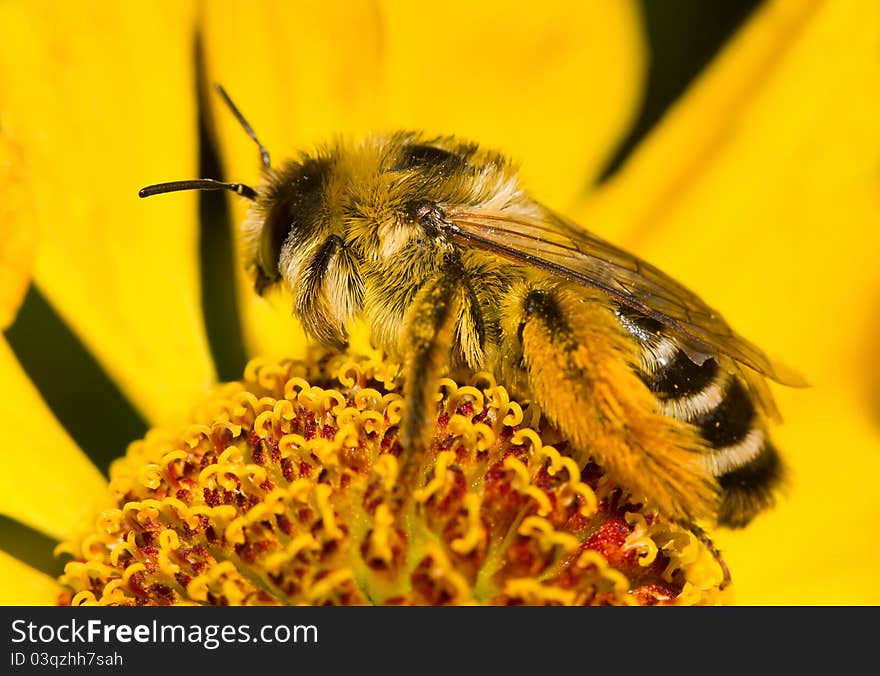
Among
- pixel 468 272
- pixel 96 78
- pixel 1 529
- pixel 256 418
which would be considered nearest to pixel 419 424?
pixel 468 272

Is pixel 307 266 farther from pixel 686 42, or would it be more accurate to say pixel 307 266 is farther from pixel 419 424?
pixel 686 42

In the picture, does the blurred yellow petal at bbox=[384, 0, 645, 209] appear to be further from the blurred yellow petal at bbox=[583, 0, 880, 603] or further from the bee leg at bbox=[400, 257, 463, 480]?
the bee leg at bbox=[400, 257, 463, 480]

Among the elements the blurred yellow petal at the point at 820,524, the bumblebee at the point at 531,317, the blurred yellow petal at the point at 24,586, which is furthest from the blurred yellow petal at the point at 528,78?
the blurred yellow petal at the point at 24,586

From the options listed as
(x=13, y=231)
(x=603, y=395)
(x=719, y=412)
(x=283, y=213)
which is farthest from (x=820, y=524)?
(x=13, y=231)

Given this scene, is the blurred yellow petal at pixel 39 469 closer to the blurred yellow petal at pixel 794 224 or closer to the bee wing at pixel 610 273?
the bee wing at pixel 610 273

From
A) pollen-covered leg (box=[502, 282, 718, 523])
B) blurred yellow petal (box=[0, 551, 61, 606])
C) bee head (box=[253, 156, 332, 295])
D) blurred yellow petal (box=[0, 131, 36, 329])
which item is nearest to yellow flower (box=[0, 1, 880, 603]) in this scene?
blurred yellow petal (box=[0, 131, 36, 329])

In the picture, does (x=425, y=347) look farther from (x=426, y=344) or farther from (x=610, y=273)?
(x=610, y=273)
